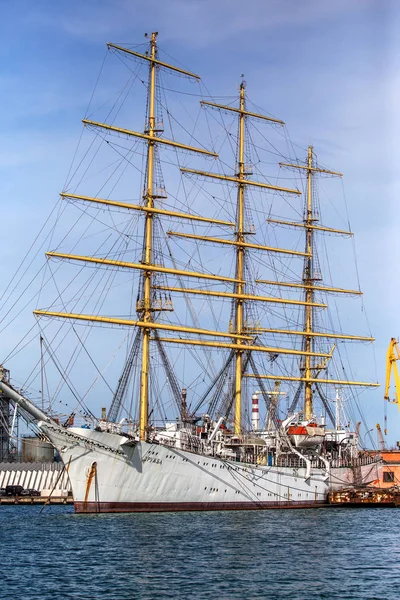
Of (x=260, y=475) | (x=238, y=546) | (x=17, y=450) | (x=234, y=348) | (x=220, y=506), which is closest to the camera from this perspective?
(x=238, y=546)

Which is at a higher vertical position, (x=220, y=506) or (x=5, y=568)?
(x=220, y=506)

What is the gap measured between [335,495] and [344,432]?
7302 mm

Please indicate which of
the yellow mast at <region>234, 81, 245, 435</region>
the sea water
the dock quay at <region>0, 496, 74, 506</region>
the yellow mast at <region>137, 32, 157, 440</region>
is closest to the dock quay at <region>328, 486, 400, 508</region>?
the yellow mast at <region>234, 81, 245, 435</region>

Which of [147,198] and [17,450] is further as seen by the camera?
[17,450]

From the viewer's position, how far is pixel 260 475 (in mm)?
67625

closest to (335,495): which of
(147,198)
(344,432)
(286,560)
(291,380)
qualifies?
(344,432)

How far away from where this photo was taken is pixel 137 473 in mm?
57812

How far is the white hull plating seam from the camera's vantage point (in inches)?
2239

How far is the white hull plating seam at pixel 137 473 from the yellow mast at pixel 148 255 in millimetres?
3294

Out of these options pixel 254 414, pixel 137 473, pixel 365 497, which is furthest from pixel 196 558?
pixel 365 497

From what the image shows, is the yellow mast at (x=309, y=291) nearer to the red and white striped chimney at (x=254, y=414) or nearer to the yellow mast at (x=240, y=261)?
the red and white striped chimney at (x=254, y=414)

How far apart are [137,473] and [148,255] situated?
53.9 feet

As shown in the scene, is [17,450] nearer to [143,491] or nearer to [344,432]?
[344,432]

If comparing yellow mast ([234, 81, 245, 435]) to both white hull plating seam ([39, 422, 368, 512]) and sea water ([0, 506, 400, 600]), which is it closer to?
white hull plating seam ([39, 422, 368, 512])
